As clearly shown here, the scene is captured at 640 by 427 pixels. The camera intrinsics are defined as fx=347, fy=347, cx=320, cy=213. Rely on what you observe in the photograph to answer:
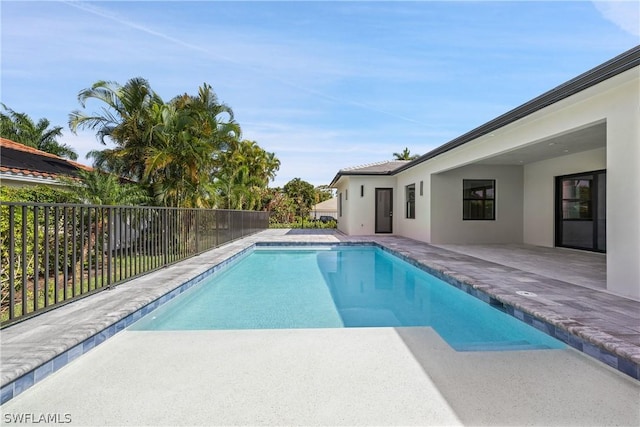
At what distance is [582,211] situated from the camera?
9.96 meters

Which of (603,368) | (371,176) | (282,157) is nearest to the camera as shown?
(603,368)

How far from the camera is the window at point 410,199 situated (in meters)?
14.1

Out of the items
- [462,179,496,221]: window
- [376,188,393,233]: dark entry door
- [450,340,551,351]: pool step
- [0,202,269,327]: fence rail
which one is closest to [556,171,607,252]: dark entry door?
[462,179,496,221]: window

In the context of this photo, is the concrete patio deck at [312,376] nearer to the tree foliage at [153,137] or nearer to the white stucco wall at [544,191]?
the tree foliage at [153,137]

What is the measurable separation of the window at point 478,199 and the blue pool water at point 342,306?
4530 mm

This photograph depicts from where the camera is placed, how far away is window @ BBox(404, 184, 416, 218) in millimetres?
14133

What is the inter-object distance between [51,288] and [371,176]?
1302 centimetres

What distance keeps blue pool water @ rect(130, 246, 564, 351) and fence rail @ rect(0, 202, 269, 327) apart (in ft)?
3.45

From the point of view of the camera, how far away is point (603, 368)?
3055 mm

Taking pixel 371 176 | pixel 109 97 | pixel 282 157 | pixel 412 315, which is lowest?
pixel 412 315

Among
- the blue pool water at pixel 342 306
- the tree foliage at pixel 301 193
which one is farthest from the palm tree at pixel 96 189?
the tree foliage at pixel 301 193

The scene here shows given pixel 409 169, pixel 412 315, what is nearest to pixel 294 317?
pixel 412 315

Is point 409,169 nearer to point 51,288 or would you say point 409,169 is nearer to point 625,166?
point 625,166

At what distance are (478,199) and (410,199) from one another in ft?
10.2
